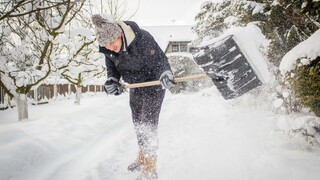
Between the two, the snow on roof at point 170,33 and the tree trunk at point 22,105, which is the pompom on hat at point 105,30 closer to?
the tree trunk at point 22,105

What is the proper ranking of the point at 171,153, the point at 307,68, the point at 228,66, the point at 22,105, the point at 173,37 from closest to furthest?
the point at 228,66, the point at 307,68, the point at 171,153, the point at 22,105, the point at 173,37

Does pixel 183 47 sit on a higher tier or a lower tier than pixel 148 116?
higher

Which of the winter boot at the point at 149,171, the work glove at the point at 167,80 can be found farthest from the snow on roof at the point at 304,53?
the winter boot at the point at 149,171

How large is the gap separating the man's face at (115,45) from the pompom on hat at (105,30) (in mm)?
90

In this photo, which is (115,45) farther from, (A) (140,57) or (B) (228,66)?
(B) (228,66)

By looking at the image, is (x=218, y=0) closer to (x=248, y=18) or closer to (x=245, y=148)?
(x=248, y=18)

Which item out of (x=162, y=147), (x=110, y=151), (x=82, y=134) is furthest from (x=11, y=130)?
(x=162, y=147)

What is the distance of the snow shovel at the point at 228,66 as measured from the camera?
7.33 feet

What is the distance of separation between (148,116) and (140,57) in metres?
0.61

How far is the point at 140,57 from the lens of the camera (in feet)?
8.79

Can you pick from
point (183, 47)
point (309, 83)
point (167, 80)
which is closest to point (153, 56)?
point (167, 80)

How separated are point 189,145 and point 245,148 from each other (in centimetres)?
79

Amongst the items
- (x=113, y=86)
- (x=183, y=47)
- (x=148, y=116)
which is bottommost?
(x=148, y=116)

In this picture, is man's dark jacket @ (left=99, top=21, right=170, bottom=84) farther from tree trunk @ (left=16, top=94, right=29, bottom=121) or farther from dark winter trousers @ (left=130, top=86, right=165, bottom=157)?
tree trunk @ (left=16, top=94, right=29, bottom=121)
